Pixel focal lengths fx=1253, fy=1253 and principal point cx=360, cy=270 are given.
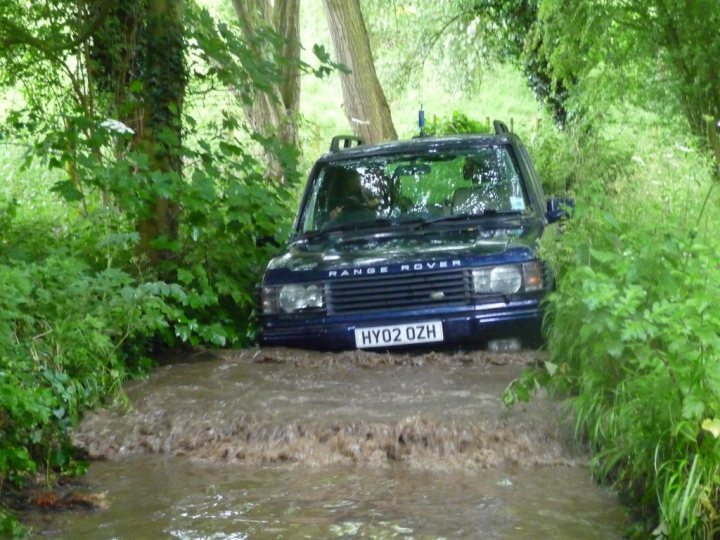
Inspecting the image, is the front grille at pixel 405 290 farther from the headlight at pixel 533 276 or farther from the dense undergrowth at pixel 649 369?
the dense undergrowth at pixel 649 369

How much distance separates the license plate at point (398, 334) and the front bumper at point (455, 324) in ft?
0.10

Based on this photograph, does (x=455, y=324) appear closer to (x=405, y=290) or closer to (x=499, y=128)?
(x=405, y=290)

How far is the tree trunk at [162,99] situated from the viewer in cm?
1059

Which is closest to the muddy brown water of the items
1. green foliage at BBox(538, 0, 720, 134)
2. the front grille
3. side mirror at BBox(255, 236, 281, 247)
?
the front grille

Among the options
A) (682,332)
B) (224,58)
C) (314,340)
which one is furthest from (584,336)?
(224,58)

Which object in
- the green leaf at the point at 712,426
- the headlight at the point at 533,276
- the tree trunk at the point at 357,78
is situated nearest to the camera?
the green leaf at the point at 712,426

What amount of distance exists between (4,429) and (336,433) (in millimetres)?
1800

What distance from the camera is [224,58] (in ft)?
35.3

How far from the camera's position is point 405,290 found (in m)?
8.72

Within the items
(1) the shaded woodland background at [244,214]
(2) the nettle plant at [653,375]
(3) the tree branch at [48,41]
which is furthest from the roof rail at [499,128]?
(2) the nettle plant at [653,375]

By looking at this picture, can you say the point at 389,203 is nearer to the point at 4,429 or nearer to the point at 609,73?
the point at 4,429

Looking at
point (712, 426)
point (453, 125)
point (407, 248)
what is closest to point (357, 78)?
point (453, 125)

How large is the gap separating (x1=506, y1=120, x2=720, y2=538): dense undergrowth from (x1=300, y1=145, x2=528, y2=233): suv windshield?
7.57 ft

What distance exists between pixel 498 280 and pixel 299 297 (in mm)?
1423
